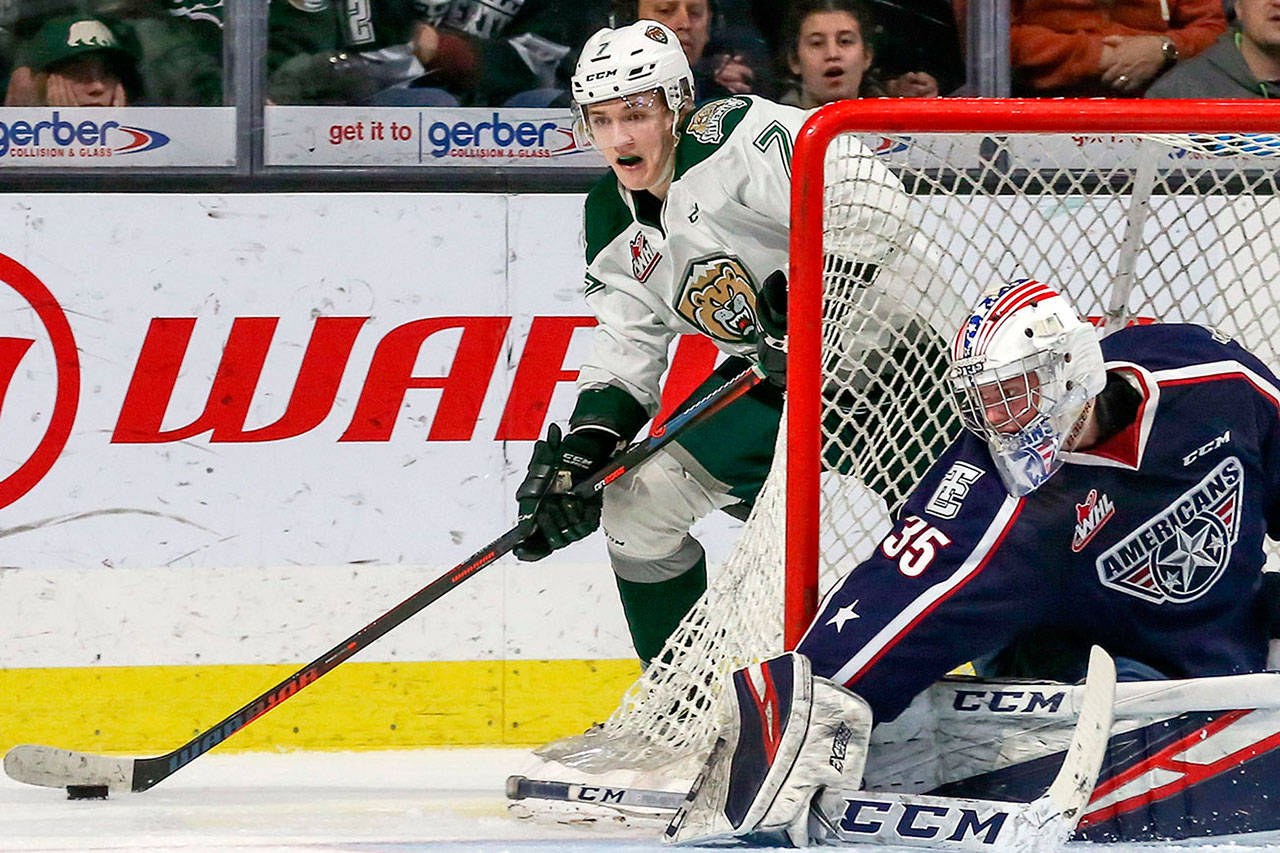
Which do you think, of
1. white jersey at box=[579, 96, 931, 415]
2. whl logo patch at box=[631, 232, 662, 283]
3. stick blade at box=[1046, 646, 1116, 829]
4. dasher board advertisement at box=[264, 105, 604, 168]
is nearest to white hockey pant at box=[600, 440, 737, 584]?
white jersey at box=[579, 96, 931, 415]

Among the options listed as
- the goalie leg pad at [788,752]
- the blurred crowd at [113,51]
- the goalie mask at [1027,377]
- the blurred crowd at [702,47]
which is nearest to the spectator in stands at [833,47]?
the blurred crowd at [702,47]

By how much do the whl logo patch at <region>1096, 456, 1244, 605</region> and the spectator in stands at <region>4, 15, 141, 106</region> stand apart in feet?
6.70

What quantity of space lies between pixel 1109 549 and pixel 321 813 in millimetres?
1220

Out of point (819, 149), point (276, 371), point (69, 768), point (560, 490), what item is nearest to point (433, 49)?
point (276, 371)

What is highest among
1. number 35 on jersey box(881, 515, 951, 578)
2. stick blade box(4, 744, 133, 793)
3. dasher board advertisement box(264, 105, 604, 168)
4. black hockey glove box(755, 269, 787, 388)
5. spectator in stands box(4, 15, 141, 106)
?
spectator in stands box(4, 15, 141, 106)

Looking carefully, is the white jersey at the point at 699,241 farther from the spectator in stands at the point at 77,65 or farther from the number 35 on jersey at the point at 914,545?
the spectator in stands at the point at 77,65

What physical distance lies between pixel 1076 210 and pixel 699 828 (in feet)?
3.70

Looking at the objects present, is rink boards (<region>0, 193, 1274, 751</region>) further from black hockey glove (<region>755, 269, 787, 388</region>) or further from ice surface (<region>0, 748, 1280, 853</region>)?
black hockey glove (<region>755, 269, 787, 388</region>)

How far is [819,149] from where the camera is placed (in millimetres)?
2230

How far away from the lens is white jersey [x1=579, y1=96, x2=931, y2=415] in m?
2.70

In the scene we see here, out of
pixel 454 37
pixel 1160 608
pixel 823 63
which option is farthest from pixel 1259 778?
pixel 454 37

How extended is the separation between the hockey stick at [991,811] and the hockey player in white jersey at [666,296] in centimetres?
65

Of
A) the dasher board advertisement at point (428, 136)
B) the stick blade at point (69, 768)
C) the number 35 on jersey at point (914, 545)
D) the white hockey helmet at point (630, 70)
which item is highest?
the white hockey helmet at point (630, 70)

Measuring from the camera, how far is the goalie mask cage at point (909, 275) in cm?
226
